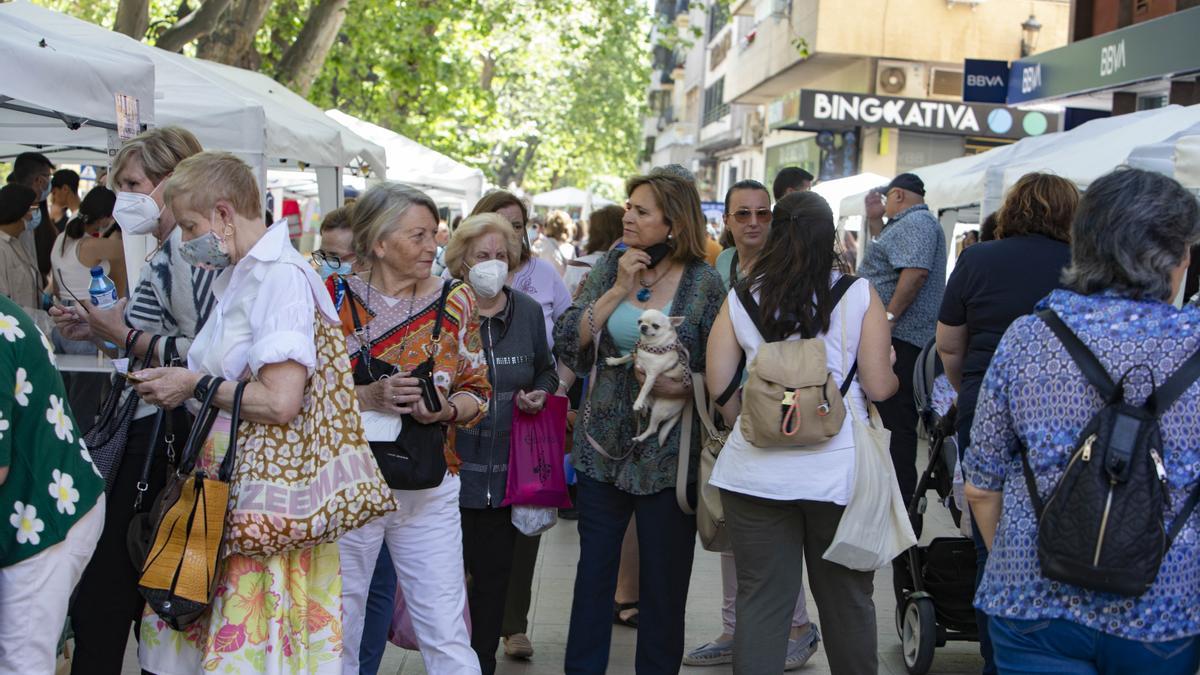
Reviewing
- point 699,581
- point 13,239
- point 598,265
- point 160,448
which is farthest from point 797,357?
point 13,239

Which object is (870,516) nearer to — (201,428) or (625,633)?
(201,428)

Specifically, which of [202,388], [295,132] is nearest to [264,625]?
[202,388]

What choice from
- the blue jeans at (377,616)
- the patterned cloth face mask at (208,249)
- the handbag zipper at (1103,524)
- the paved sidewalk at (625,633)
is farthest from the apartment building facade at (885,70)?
the handbag zipper at (1103,524)

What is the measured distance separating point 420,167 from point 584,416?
10.8m

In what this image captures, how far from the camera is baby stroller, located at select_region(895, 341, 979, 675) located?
5.20m

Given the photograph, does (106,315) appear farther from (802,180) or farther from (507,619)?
(802,180)

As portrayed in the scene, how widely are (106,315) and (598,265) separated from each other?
1807 millimetres

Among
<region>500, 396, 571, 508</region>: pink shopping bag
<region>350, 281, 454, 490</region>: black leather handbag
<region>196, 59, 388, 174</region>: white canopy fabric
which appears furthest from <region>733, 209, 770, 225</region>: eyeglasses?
<region>196, 59, 388, 174</region>: white canopy fabric

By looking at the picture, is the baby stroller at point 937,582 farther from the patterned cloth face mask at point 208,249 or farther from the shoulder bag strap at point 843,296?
the patterned cloth face mask at point 208,249

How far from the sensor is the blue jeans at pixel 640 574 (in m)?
4.58

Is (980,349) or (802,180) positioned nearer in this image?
(980,349)

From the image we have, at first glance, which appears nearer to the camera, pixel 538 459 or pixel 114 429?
pixel 114 429

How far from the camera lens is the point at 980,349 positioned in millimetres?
4859

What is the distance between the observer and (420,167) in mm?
15109
